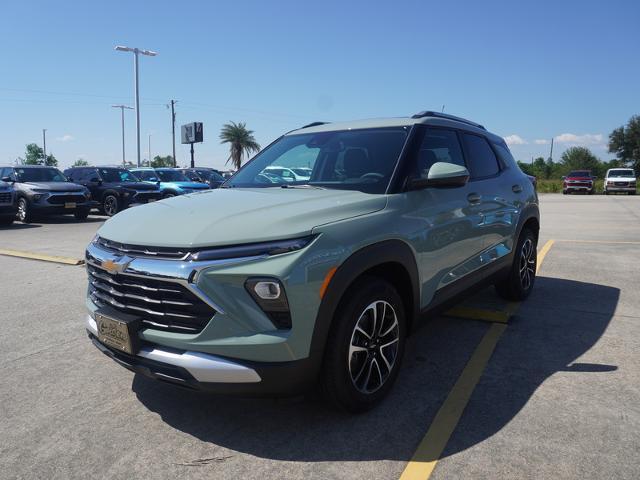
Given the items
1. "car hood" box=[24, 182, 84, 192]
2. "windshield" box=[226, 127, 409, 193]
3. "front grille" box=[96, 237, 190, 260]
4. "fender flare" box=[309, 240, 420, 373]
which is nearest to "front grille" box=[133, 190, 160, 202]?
"car hood" box=[24, 182, 84, 192]

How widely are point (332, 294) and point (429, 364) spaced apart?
152 cm

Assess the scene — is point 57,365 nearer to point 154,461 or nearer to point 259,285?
point 154,461

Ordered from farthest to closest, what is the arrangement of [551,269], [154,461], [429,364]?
[551,269]
[429,364]
[154,461]

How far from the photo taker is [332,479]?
2393 millimetres

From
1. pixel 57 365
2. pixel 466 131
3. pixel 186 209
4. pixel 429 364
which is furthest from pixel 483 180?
pixel 57 365

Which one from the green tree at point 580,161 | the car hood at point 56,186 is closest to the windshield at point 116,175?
the car hood at point 56,186

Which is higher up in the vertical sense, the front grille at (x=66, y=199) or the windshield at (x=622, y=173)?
the windshield at (x=622, y=173)

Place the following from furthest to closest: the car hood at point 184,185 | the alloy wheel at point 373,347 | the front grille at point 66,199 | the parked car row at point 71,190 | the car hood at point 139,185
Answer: the car hood at point 184,185 < the car hood at point 139,185 < the front grille at point 66,199 < the parked car row at point 71,190 < the alloy wheel at point 373,347

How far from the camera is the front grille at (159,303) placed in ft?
8.14

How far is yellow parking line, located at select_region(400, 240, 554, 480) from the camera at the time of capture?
247 centimetres

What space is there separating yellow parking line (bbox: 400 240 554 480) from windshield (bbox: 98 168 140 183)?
1567 centimetres

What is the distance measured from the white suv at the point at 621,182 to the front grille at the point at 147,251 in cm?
3782

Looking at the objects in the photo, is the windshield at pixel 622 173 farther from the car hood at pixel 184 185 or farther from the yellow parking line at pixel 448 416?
the yellow parking line at pixel 448 416

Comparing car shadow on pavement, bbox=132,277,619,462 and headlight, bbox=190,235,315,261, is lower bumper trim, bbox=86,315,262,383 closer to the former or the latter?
car shadow on pavement, bbox=132,277,619,462
